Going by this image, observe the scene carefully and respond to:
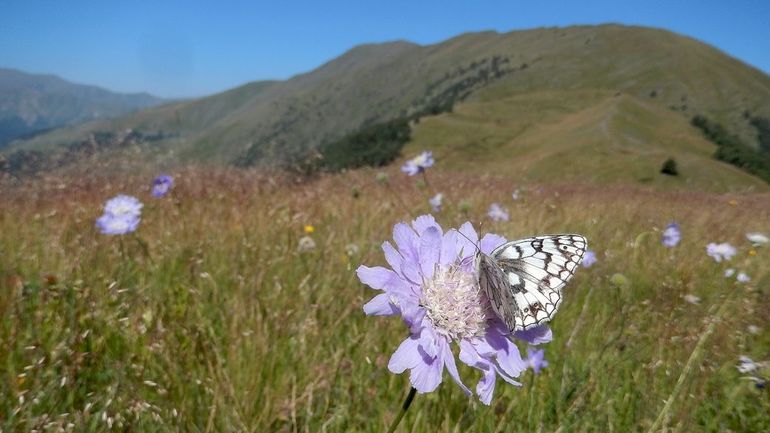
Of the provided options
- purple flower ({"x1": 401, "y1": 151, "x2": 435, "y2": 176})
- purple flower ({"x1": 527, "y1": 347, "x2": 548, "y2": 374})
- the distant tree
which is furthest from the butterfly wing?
the distant tree

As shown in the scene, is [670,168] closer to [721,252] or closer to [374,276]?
[721,252]

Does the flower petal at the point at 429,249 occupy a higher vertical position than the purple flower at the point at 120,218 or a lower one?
higher

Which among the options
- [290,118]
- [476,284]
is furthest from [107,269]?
[290,118]

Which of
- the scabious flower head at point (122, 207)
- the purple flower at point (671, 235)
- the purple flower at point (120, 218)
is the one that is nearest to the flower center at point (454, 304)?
the purple flower at point (120, 218)

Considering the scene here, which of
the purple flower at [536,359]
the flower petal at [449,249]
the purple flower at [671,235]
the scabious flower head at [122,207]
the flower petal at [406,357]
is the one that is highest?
the flower petal at [449,249]

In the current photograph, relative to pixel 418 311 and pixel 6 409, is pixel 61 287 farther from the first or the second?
pixel 418 311

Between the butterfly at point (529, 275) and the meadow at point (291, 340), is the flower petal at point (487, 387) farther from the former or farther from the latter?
the meadow at point (291, 340)

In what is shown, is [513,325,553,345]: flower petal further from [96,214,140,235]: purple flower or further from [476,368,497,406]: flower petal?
[96,214,140,235]: purple flower
